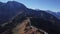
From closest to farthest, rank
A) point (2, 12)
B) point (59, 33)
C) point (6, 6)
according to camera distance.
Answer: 1. point (59, 33)
2. point (2, 12)
3. point (6, 6)

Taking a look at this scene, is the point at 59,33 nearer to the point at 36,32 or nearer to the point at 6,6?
the point at 36,32

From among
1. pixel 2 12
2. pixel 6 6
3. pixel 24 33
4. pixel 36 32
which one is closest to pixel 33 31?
pixel 36 32

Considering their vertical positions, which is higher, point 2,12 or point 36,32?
point 36,32

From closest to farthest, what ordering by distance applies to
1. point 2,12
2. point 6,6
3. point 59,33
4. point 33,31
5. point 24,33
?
point 33,31
point 24,33
point 59,33
point 2,12
point 6,6

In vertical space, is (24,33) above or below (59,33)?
above

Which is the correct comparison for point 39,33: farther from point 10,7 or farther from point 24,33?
point 10,7

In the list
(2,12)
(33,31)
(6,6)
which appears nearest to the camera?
(33,31)

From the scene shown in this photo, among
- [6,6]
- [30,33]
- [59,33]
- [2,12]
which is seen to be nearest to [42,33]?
[30,33]

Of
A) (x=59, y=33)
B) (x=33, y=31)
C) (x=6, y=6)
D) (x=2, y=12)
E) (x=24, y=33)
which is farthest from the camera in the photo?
(x=6, y=6)

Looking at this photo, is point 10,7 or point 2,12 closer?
point 2,12

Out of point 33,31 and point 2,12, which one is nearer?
point 33,31
